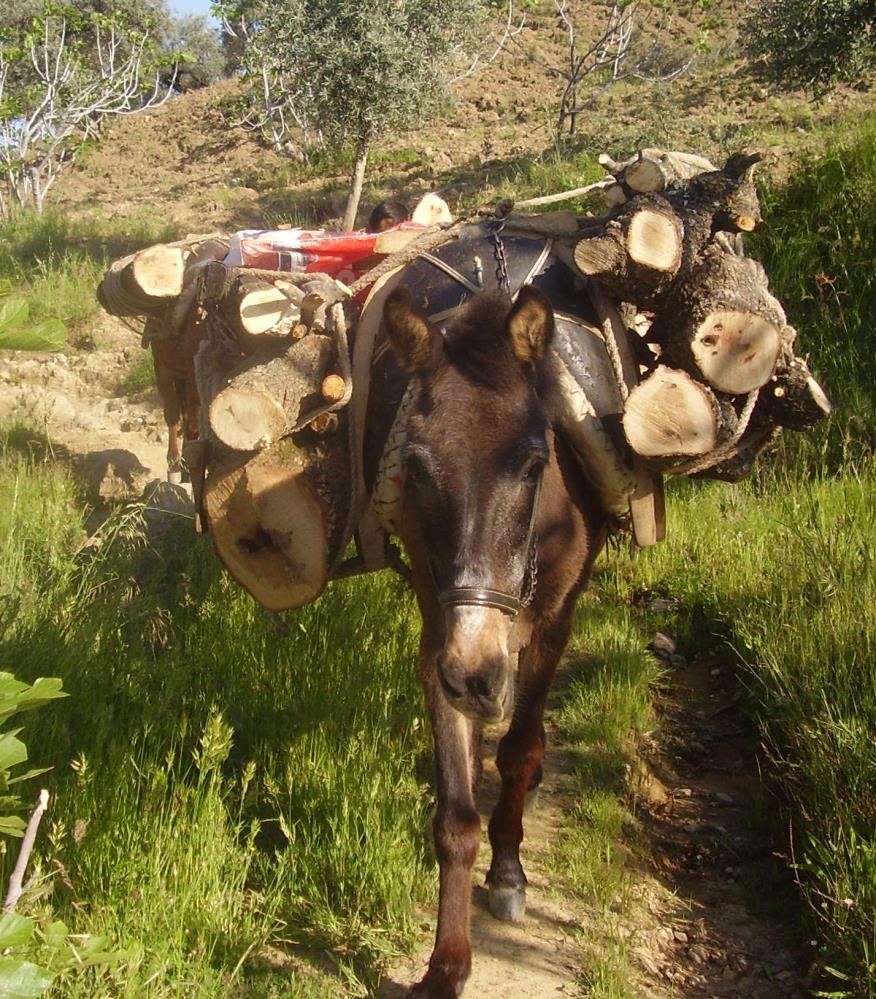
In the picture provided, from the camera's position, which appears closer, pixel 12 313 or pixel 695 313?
pixel 12 313

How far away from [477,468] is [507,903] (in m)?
1.49

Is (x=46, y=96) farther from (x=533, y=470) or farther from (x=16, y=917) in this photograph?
(x=16, y=917)

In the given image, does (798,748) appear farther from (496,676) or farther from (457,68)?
(457,68)

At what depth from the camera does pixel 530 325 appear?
2463 millimetres

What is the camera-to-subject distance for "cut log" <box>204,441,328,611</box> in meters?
3.01

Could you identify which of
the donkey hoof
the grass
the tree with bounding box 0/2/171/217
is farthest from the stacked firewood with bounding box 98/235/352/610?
the tree with bounding box 0/2/171/217

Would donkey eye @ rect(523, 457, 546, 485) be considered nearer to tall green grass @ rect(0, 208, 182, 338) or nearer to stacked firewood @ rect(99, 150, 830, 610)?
stacked firewood @ rect(99, 150, 830, 610)

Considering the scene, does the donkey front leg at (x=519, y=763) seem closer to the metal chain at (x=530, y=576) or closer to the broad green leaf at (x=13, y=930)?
the metal chain at (x=530, y=576)

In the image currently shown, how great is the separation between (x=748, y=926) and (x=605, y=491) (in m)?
1.43

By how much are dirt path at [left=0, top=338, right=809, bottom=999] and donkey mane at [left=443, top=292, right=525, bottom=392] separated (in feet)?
5.34

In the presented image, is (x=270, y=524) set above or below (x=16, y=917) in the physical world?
above

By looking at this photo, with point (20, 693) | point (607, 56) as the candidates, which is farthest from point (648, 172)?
point (607, 56)

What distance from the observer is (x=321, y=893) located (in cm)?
275

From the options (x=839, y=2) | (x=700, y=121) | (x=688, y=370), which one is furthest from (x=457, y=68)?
(x=688, y=370)
